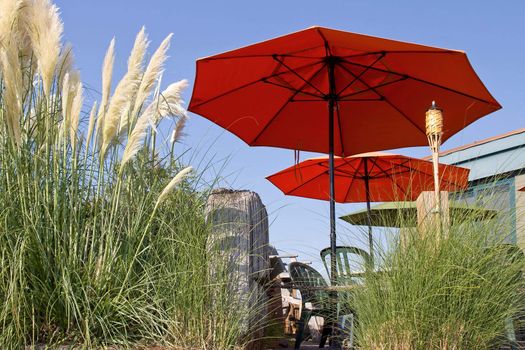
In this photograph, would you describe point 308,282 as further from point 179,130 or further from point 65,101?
point 65,101

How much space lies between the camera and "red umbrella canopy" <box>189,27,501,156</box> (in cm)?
531

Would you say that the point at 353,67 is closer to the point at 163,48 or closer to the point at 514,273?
the point at 163,48

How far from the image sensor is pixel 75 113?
3.42m

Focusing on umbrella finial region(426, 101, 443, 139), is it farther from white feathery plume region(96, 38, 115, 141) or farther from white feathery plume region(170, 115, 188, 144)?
white feathery plume region(96, 38, 115, 141)

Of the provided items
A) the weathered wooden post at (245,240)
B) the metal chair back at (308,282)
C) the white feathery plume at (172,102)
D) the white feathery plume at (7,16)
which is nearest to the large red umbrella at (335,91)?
the metal chair back at (308,282)

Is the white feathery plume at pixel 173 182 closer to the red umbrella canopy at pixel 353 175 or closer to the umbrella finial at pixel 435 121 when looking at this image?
A: the umbrella finial at pixel 435 121

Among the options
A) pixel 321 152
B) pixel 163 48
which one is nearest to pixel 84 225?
pixel 163 48

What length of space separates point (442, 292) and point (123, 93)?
195cm

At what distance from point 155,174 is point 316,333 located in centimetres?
456

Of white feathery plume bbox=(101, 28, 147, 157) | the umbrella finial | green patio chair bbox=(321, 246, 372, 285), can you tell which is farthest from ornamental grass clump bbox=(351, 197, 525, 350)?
white feathery plume bbox=(101, 28, 147, 157)

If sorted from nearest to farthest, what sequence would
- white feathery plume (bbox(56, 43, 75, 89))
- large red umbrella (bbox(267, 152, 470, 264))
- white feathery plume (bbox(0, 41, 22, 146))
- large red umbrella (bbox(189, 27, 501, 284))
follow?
1. white feathery plume (bbox(0, 41, 22, 146))
2. white feathery plume (bbox(56, 43, 75, 89))
3. large red umbrella (bbox(189, 27, 501, 284))
4. large red umbrella (bbox(267, 152, 470, 264))

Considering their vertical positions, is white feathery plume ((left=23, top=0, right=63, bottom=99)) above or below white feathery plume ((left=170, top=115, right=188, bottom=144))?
above

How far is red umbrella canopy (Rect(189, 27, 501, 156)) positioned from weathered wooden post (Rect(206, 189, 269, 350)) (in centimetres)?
158

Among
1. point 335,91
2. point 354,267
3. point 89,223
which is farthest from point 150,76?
point 335,91
